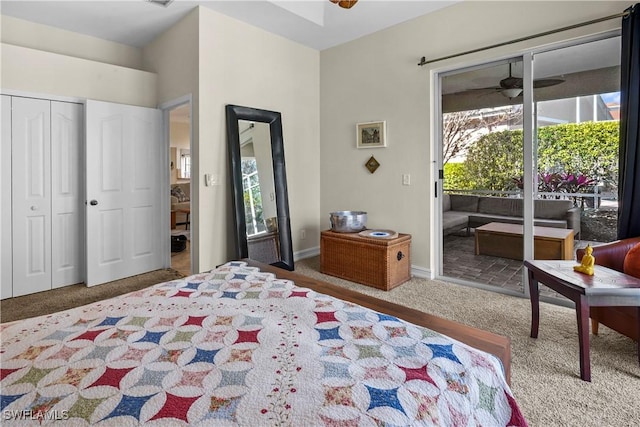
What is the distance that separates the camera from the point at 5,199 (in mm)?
3168

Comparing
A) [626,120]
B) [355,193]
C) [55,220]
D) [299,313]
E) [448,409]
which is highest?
[626,120]

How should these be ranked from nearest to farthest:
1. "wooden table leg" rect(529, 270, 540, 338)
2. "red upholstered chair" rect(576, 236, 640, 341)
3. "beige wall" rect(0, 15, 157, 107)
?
"red upholstered chair" rect(576, 236, 640, 341)
"wooden table leg" rect(529, 270, 540, 338)
"beige wall" rect(0, 15, 157, 107)

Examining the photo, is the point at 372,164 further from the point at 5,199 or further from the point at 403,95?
the point at 5,199

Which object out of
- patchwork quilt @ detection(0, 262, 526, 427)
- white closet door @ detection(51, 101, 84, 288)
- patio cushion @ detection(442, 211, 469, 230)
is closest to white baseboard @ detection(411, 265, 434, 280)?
patio cushion @ detection(442, 211, 469, 230)

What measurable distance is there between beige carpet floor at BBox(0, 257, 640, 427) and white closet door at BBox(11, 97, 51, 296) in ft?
0.81

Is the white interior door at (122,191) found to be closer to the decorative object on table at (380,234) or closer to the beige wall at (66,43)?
the beige wall at (66,43)

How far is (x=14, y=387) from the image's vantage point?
845 millimetres

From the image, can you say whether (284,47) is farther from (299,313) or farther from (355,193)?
(299,313)

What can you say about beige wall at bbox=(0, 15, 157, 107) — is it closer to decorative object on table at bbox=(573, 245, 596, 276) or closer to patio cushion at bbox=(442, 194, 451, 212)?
patio cushion at bbox=(442, 194, 451, 212)

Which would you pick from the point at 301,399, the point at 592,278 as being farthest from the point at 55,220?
the point at 592,278

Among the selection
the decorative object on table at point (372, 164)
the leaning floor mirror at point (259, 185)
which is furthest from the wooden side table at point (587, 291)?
the leaning floor mirror at point (259, 185)

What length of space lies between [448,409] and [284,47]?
431cm

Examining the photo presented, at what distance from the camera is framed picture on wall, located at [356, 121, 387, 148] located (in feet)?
13.0

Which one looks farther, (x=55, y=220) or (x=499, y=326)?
(x=55, y=220)
